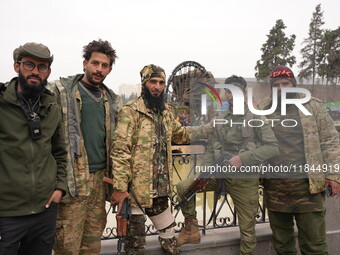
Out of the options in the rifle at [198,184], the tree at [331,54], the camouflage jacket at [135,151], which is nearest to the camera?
the camouflage jacket at [135,151]

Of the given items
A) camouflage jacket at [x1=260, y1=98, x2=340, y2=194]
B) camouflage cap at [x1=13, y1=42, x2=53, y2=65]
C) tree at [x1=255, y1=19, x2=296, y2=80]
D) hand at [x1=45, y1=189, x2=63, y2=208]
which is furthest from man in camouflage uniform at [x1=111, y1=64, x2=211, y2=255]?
tree at [x1=255, y1=19, x2=296, y2=80]

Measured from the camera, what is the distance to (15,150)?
6.35ft

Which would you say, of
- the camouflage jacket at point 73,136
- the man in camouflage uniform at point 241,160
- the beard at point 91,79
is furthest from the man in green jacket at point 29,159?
the man in camouflage uniform at point 241,160

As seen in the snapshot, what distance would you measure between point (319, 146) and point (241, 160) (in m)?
0.81

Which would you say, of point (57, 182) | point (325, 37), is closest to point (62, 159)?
point (57, 182)

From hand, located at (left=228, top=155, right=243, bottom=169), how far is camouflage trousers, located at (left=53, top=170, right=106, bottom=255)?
1355mm

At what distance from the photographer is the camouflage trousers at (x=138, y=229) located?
9.14ft

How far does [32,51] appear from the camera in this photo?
80.7 inches

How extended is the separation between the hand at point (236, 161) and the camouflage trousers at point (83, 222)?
1.35 metres

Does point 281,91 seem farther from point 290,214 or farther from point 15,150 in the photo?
point 15,150

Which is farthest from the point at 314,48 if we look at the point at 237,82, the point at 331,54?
the point at 237,82

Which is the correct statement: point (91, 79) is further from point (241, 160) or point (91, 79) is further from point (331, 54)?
point (331, 54)

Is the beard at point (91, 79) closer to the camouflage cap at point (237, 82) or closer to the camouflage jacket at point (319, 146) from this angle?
the camouflage cap at point (237, 82)

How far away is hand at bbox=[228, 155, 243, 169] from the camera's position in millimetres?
3014
